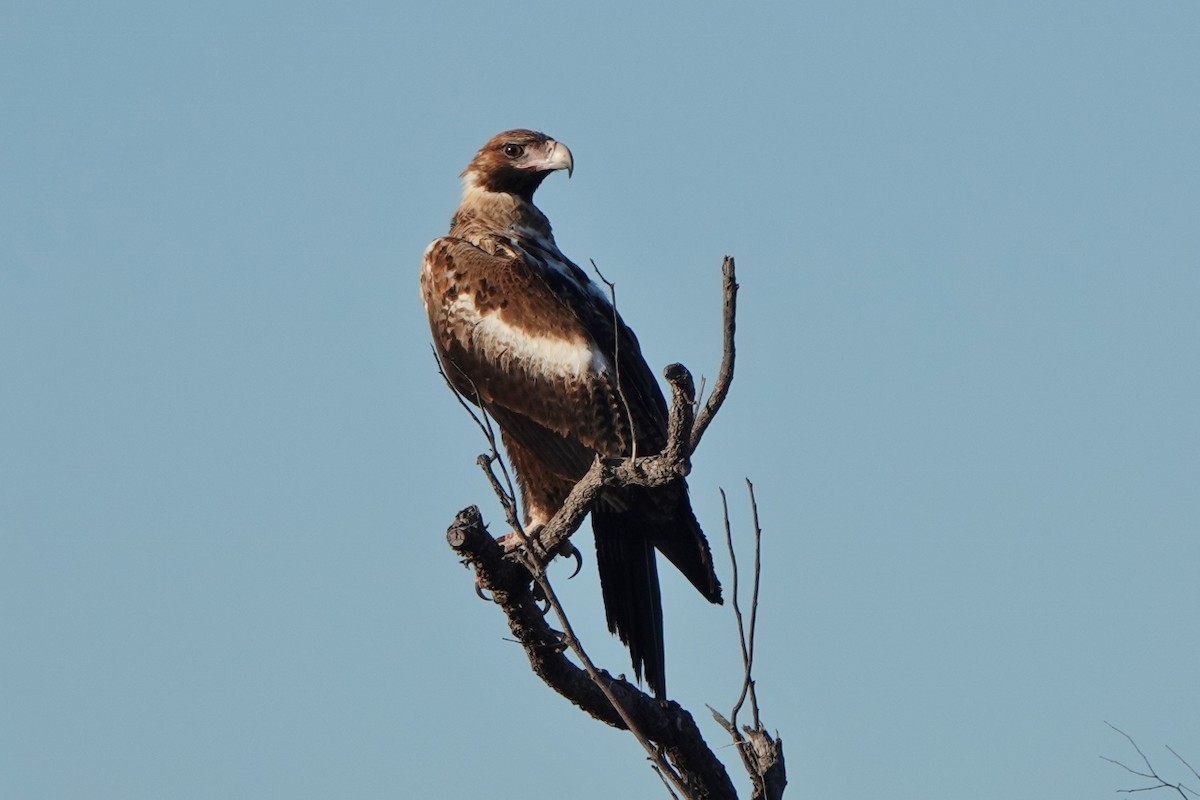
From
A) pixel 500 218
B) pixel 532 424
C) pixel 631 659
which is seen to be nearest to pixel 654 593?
pixel 631 659

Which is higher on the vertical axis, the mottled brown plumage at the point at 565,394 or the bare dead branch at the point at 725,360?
the mottled brown plumage at the point at 565,394

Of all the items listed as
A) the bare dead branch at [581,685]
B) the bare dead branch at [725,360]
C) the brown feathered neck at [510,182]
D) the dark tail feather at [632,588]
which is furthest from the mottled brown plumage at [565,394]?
the bare dead branch at [725,360]

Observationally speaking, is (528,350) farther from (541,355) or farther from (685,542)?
(685,542)

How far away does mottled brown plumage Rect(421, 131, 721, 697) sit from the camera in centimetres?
732

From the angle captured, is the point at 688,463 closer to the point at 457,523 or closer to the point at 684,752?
the point at 457,523

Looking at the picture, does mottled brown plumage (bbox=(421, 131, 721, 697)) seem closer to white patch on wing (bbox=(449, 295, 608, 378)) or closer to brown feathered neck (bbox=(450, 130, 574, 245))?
white patch on wing (bbox=(449, 295, 608, 378))

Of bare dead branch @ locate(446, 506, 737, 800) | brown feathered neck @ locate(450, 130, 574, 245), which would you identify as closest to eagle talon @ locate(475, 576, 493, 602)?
bare dead branch @ locate(446, 506, 737, 800)

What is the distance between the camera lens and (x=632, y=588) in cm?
736

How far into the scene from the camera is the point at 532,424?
7.85 meters

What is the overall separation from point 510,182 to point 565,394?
191 centimetres

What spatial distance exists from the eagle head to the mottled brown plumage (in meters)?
0.69

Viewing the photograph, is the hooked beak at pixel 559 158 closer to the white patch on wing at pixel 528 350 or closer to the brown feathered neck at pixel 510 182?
the brown feathered neck at pixel 510 182

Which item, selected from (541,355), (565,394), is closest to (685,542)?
(565,394)

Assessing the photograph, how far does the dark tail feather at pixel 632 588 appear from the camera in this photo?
7207mm
